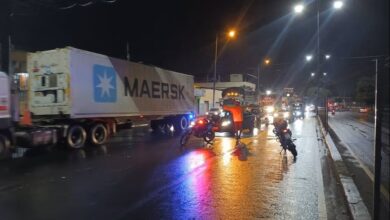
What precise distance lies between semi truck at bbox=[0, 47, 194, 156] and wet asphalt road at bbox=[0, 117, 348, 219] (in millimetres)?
2372

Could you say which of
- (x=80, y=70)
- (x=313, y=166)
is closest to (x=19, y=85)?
(x=80, y=70)

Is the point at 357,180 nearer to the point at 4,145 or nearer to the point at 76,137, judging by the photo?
the point at 4,145

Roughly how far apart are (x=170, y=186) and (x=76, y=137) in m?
9.09

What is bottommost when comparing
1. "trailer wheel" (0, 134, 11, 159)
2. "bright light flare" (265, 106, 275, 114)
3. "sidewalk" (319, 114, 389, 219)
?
"sidewalk" (319, 114, 389, 219)

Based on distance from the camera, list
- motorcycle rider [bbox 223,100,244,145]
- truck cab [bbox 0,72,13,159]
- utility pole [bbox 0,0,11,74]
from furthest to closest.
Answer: utility pole [bbox 0,0,11,74] < motorcycle rider [bbox 223,100,244,145] < truck cab [bbox 0,72,13,159]

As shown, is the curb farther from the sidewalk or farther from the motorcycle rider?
the motorcycle rider

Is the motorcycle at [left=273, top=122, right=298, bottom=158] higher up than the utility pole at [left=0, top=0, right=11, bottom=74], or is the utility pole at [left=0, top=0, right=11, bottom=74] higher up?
the utility pole at [left=0, top=0, right=11, bottom=74]

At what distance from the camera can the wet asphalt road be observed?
21.9 feet

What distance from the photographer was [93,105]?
Result: 1714 centimetres

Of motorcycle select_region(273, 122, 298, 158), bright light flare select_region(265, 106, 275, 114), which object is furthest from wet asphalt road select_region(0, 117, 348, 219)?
bright light flare select_region(265, 106, 275, 114)

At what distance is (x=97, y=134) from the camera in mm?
17812

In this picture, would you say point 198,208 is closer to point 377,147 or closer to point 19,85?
point 377,147

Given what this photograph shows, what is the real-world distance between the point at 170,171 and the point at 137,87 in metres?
10.6

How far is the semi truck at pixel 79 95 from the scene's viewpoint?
1602cm
